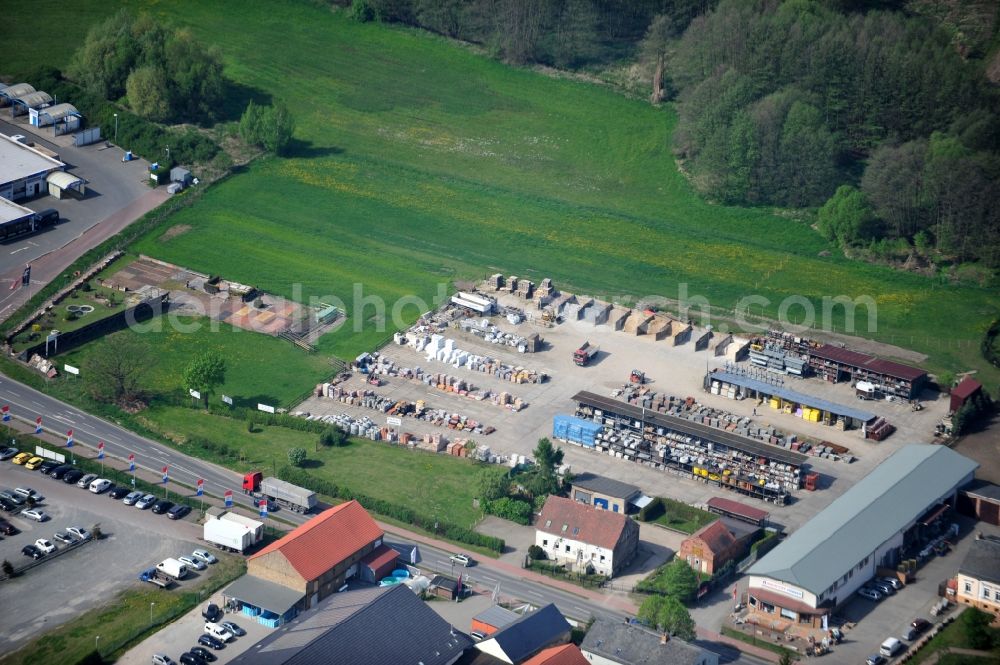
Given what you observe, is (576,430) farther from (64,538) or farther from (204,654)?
(64,538)

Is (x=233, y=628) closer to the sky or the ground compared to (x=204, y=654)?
closer to the sky

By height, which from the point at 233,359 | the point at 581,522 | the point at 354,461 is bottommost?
the point at 233,359

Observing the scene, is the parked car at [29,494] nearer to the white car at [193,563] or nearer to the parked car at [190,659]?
the white car at [193,563]

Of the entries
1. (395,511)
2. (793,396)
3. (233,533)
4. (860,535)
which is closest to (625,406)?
(793,396)

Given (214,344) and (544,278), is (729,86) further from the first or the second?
(214,344)

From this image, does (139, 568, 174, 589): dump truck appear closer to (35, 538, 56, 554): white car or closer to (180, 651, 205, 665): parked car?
(35, 538, 56, 554): white car

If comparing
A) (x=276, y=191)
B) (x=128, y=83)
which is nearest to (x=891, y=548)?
(x=276, y=191)

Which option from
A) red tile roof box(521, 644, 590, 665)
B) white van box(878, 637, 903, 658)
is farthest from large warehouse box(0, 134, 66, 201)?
white van box(878, 637, 903, 658)

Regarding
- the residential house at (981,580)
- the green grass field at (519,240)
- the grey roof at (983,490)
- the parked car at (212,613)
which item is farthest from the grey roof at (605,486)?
the green grass field at (519,240)
